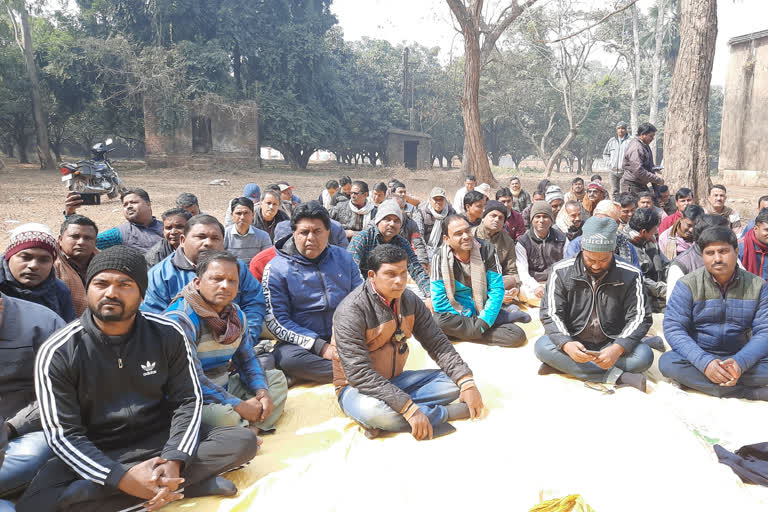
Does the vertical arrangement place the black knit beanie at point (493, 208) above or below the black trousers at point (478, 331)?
above

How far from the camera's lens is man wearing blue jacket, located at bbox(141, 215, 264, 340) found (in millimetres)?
3588

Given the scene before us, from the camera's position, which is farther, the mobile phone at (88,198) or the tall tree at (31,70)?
the tall tree at (31,70)

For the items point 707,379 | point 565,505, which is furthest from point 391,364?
point 707,379

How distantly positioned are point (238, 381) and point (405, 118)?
2828 centimetres

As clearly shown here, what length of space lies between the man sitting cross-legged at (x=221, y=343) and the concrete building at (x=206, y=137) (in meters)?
18.9

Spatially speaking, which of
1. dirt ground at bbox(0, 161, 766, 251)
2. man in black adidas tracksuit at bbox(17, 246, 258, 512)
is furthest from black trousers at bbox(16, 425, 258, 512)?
dirt ground at bbox(0, 161, 766, 251)

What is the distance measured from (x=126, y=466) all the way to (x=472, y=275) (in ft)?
10.1

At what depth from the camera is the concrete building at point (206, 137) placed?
66.6 feet

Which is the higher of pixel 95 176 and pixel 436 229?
pixel 95 176

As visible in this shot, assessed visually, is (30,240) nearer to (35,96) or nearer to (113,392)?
(113,392)

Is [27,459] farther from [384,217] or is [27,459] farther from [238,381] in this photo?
[384,217]

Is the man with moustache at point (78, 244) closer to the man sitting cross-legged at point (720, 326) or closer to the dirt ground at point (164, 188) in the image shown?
the man sitting cross-legged at point (720, 326)

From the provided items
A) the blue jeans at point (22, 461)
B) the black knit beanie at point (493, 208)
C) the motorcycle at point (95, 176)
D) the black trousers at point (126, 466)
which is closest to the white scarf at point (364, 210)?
the black knit beanie at point (493, 208)

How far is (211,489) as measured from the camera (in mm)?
2541
